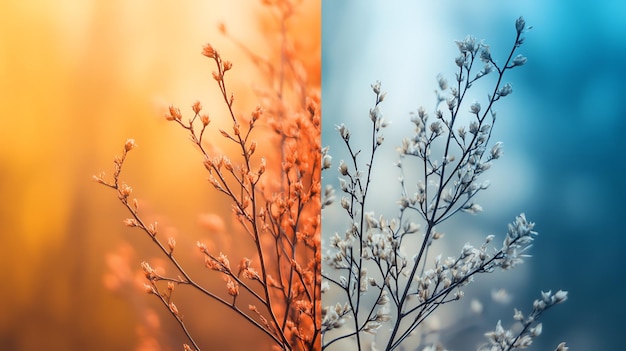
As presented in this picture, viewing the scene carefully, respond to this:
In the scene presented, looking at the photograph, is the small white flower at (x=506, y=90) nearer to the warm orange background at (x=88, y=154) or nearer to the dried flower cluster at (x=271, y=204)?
the dried flower cluster at (x=271, y=204)

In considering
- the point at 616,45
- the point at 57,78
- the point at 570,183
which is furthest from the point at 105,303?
the point at 616,45

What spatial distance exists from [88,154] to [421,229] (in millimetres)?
1203

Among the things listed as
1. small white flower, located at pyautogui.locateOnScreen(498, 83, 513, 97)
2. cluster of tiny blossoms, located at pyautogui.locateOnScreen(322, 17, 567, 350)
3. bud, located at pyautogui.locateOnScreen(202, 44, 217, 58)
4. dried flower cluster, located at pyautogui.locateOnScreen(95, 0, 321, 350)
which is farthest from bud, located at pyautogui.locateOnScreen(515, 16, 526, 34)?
bud, located at pyautogui.locateOnScreen(202, 44, 217, 58)

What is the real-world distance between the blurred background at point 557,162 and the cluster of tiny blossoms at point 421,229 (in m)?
0.06

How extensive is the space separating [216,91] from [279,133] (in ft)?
0.94

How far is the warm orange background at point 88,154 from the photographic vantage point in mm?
2051

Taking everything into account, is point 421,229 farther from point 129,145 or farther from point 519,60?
point 129,145

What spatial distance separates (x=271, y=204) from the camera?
2.27m

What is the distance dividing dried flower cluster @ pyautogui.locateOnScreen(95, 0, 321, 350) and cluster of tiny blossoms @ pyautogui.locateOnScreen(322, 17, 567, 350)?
118 millimetres

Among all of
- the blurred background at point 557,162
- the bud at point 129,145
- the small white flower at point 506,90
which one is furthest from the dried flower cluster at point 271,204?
the small white flower at point 506,90

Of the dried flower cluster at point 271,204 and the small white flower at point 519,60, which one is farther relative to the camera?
the dried flower cluster at point 271,204

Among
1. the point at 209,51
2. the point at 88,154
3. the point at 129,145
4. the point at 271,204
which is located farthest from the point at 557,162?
the point at 88,154

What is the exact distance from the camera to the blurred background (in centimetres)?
206

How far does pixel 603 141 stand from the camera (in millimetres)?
2076
